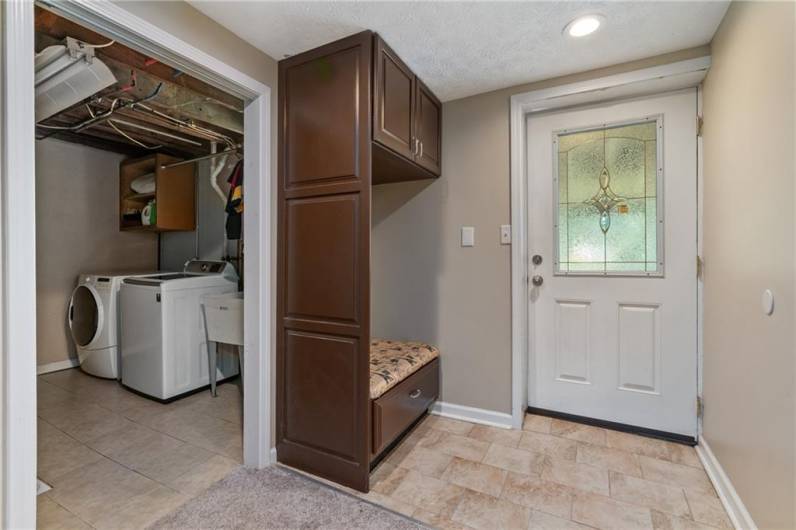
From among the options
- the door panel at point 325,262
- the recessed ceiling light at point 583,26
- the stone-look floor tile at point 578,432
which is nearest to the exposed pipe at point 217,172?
the door panel at point 325,262

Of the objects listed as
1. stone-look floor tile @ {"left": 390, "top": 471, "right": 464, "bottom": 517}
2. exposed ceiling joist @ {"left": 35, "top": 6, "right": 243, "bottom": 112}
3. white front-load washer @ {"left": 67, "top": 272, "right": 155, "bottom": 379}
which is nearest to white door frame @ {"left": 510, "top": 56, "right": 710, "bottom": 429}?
stone-look floor tile @ {"left": 390, "top": 471, "right": 464, "bottom": 517}

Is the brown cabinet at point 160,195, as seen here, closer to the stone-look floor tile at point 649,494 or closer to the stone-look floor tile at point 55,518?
the stone-look floor tile at point 55,518

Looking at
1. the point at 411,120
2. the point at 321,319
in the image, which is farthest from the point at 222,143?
the point at 321,319

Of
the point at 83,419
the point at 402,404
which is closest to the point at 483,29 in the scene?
the point at 402,404

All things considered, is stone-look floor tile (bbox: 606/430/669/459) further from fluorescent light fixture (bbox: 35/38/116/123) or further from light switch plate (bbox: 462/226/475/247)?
fluorescent light fixture (bbox: 35/38/116/123)

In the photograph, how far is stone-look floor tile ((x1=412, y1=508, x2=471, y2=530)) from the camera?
139 cm

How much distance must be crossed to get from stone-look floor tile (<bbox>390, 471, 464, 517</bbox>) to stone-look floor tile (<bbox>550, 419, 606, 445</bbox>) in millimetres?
839

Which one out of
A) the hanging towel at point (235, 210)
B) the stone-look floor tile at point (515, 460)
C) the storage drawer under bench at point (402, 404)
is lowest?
the stone-look floor tile at point (515, 460)

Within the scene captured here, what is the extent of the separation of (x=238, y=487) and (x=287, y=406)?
387 millimetres

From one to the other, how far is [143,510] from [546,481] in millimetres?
1751

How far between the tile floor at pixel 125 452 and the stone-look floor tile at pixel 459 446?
103 centimetres

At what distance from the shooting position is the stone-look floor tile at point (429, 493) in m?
1.51

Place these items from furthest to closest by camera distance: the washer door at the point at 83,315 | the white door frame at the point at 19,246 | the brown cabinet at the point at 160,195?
the brown cabinet at the point at 160,195, the washer door at the point at 83,315, the white door frame at the point at 19,246

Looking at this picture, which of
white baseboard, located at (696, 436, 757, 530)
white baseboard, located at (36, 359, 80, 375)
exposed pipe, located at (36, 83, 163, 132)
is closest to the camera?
white baseboard, located at (696, 436, 757, 530)
